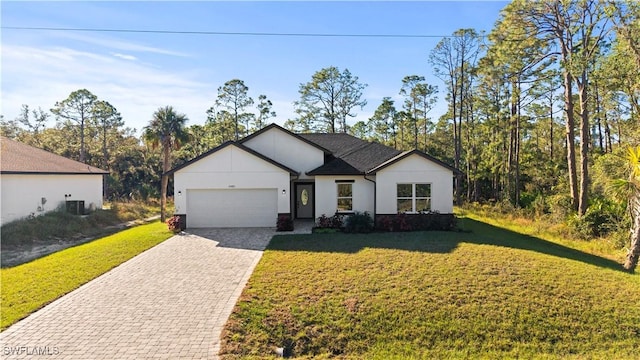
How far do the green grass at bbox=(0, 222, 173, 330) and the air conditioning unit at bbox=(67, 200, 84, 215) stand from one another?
8311 mm

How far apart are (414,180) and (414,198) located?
910mm

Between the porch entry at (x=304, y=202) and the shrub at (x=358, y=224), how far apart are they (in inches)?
204

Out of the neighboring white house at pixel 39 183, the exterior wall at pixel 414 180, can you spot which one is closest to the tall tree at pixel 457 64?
the exterior wall at pixel 414 180

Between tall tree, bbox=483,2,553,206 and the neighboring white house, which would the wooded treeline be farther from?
the neighboring white house

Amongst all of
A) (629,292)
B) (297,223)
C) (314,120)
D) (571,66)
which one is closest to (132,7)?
(297,223)

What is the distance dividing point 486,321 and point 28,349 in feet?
30.8

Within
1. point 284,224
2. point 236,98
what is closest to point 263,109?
point 236,98

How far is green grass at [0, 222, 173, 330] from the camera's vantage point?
8.56 metres

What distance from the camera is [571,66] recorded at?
Answer: 16.3 m

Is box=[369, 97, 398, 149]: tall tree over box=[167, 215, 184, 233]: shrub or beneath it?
over

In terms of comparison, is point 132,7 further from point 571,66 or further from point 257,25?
point 571,66

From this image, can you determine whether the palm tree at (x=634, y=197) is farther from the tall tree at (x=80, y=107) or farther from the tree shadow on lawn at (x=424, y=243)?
the tall tree at (x=80, y=107)

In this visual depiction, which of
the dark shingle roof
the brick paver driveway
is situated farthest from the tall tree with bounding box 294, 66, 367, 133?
the brick paver driveway

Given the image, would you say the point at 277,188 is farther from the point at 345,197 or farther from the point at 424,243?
the point at 424,243
